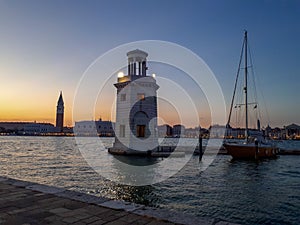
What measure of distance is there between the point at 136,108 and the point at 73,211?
90.0 feet

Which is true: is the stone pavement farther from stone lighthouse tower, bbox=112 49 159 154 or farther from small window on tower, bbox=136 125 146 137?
small window on tower, bbox=136 125 146 137

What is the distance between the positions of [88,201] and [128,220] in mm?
1324

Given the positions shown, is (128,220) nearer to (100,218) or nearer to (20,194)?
(100,218)

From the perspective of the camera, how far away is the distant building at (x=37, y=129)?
18962 cm

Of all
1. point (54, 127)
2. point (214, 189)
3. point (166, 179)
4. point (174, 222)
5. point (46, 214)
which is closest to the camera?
point (174, 222)

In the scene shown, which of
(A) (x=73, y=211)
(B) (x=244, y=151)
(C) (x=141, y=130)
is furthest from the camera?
(B) (x=244, y=151)

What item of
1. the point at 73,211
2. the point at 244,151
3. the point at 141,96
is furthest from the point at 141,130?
the point at 73,211

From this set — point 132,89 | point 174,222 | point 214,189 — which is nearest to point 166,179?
point 214,189

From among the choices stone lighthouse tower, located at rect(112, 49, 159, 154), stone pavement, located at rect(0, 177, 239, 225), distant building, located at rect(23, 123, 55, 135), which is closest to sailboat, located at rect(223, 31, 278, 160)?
stone lighthouse tower, located at rect(112, 49, 159, 154)

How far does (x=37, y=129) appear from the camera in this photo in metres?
190

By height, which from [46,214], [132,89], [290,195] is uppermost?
[132,89]

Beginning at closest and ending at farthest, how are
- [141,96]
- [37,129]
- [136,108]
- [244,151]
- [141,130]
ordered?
[136,108], [141,96], [141,130], [244,151], [37,129]

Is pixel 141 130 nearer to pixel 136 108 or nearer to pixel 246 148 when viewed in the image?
pixel 136 108

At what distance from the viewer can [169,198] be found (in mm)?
11336
